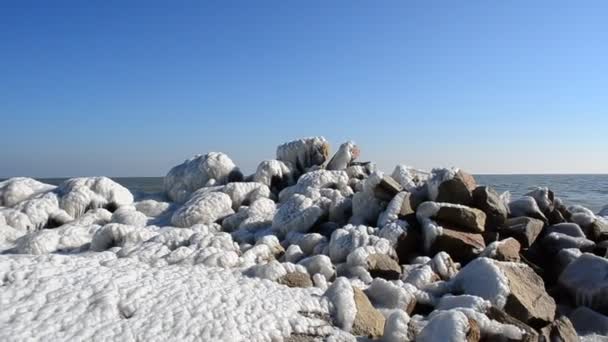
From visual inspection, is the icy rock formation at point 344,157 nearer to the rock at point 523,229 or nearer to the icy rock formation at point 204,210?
the icy rock formation at point 204,210

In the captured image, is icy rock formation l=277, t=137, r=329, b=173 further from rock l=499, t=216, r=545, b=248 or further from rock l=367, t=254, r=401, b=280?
rock l=367, t=254, r=401, b=280

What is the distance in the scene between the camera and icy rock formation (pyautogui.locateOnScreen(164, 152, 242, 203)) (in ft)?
53.5

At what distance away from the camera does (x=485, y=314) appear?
6.09 m

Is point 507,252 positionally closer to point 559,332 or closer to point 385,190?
point 559,332

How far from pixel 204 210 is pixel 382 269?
598 centimetres

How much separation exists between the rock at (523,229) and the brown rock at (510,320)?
4255 mm

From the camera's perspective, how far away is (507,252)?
28.7ft

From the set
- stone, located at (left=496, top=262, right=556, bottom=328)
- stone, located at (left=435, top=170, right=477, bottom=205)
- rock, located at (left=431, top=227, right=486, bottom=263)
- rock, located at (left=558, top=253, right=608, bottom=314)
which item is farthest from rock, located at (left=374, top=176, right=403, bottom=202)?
rock, located at (left=558, top=253, right=608, bottom=314)

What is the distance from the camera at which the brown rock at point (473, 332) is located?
5.28 metres

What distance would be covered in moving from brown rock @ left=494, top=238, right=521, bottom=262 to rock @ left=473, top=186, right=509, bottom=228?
153 centimetres

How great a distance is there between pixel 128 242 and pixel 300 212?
Answer: 4.02m

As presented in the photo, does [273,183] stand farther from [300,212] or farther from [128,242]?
[128,242]

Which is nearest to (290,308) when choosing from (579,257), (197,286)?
(197,286)

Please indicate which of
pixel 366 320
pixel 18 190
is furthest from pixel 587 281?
pixel 18 190
